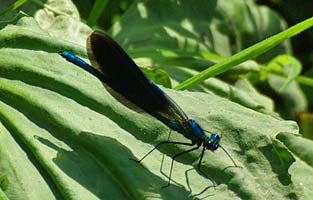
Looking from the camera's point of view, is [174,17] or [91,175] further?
[174,17]

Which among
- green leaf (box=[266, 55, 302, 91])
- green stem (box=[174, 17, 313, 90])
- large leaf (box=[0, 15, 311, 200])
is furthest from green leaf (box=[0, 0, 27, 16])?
green leaf (box=[266, 55, 302, 91])

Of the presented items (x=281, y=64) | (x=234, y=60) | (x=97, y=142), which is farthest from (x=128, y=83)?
(x=281, y=64)

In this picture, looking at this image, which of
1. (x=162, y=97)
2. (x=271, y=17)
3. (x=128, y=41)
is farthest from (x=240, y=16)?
(x=162, y=97)

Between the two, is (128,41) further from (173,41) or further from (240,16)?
(240,16)

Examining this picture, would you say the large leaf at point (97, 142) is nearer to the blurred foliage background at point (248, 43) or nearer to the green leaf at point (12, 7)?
the green leaf at point (12, 7)

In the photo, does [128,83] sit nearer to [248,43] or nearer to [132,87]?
[132,87]

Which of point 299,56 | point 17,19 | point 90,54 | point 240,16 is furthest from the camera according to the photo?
point 299,56

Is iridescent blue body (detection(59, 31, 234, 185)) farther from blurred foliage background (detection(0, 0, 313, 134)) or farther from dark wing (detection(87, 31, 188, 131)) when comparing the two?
blurred foliage background (detection(0, 0, 313, 134))

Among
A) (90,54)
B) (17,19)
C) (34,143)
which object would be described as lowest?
(34,143)
